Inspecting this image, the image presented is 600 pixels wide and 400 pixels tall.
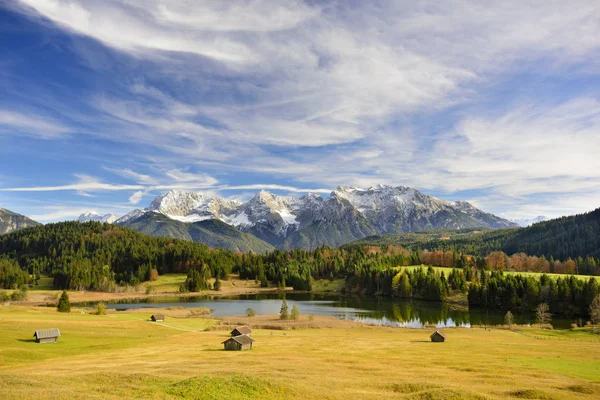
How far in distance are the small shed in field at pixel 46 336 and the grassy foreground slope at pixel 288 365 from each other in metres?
1.49

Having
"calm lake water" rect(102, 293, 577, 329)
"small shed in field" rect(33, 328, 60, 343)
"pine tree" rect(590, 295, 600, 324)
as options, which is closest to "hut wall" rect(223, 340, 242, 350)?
"small shed in field" rect(33, 328, 60, 343)

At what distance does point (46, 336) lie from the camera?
64750 mm

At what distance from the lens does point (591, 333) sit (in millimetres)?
87625

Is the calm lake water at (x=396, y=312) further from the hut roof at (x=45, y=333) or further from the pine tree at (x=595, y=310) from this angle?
the hut roof at (x=45, y=333)

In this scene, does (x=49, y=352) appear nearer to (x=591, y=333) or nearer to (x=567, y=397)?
(x=567, y=397)

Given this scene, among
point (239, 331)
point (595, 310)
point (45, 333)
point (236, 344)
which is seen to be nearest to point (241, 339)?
point (236, 344)

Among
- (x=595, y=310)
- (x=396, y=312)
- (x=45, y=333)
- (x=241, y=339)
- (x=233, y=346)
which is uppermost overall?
(x=595, y=310)

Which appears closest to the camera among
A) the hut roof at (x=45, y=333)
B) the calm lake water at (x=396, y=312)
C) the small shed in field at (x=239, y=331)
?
the hut roof at (x=45, y=333)

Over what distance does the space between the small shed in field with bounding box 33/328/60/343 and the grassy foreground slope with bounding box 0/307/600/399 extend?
58.7 inches

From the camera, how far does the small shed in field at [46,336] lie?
63.8 m

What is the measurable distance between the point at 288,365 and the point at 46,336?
4291 cm

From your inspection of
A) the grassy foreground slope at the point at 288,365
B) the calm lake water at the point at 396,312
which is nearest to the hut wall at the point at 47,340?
the grassy foreground slope at the point at 288,365

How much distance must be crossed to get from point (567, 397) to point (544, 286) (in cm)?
12577

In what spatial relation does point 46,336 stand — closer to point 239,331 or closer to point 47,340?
point 47,340
